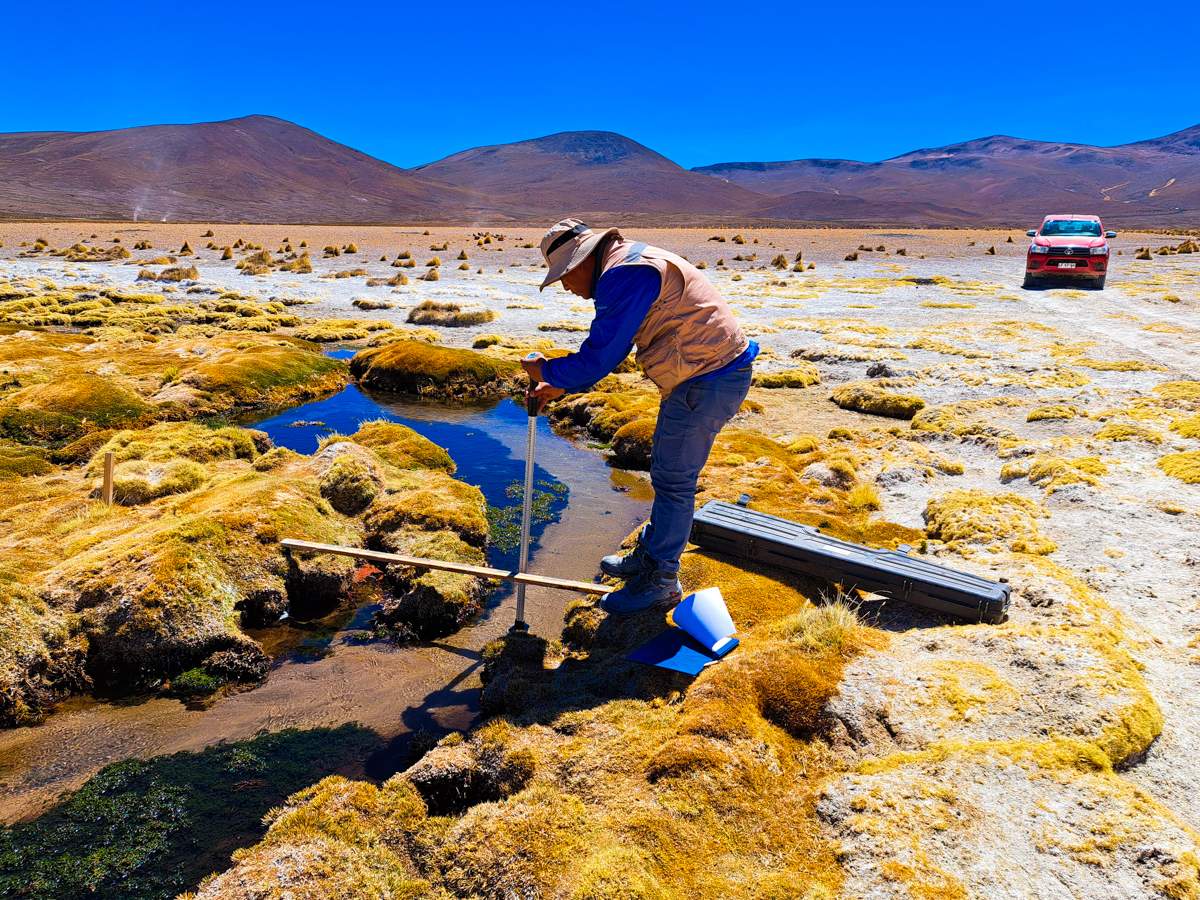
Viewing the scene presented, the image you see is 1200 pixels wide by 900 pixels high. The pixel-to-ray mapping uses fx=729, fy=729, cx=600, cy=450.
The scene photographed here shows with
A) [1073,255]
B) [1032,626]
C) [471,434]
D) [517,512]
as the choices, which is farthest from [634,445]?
[1073,255]

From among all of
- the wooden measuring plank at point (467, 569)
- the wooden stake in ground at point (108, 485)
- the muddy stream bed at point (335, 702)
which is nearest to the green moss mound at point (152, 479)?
the wooden stake in ground at point (108, 485)

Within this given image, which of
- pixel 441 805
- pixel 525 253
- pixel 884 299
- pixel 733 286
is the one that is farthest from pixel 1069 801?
pixel 525 253

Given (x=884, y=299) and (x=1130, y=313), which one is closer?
(x=1130, y=313)

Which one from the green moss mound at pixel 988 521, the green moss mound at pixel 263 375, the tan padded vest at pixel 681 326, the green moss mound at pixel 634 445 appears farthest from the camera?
the green moss mound at pixel 263 375

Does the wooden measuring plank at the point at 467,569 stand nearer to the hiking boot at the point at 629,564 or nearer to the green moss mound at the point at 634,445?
the hiking boot at the point at 629,564

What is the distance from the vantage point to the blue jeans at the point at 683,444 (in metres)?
4.42

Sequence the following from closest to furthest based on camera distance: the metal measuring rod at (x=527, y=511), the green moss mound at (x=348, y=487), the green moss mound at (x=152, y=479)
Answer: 1. the metal measuring rod at (x=527, y=511)
2. the green moss mound at (x=152, y=479)
3. the green moss mound at (x=348, y=487)

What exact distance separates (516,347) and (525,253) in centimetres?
3596

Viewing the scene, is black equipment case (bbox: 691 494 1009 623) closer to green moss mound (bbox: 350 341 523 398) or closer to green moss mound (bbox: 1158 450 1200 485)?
→ green moss mound (bbox: 1158 450 1200 485)

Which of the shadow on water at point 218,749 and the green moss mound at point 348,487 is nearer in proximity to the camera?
the shadow on water at point 218,749

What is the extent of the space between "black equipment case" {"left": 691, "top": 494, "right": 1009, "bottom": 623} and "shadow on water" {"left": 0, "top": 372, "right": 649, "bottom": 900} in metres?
1.76

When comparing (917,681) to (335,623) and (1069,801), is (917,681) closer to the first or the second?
(1069,801)

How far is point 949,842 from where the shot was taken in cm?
299

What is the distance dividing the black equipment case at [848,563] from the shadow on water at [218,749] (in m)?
1.76
